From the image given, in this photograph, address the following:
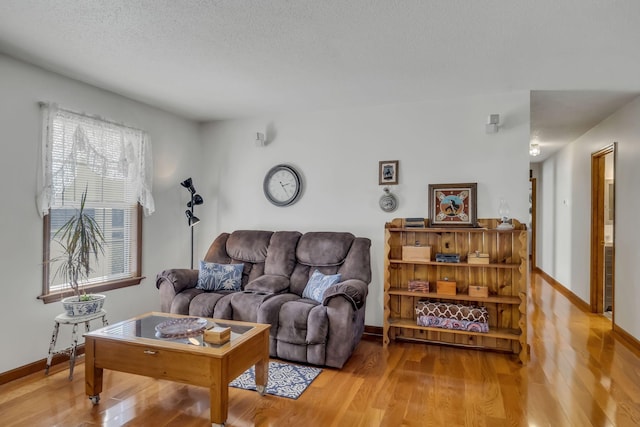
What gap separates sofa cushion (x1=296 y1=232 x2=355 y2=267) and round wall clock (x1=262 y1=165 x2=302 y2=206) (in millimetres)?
646

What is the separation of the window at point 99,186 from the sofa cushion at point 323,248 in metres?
1.64

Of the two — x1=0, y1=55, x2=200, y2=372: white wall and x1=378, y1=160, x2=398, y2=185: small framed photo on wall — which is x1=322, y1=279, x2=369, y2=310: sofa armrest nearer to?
x1=378, y1=160, x2=398, y2=185: small framed photo on wall

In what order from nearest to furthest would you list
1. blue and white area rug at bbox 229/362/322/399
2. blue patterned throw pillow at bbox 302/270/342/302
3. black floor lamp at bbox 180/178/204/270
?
blue and white area rug at bbox 229/362/322/399 → blue patterned throw pillow at bbox 302/270/342/302 → black floor lamp at bbox 180/178/204/270

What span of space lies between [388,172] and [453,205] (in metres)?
0.72

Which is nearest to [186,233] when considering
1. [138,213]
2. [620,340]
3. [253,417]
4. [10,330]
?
[138,213]

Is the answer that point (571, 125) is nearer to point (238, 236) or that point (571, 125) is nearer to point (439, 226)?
point (439, 226)

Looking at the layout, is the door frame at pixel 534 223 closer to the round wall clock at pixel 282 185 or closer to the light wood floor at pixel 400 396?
the light wood floor at pixel 400 396

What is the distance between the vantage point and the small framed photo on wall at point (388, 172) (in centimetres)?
388

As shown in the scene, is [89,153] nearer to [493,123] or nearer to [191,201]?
[191,201]

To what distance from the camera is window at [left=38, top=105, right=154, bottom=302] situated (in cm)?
302

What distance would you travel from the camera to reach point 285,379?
2768 millimetres

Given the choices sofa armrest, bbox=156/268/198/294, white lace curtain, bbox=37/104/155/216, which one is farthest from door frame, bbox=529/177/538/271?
white lace curtain, bbox=37/104/155/216

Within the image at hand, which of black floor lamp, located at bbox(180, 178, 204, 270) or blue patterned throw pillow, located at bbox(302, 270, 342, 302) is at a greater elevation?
black floor lamp, located at bbox(180, 178, 204, 270)

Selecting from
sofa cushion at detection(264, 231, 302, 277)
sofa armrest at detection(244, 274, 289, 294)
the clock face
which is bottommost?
sofa armrest at detection(244, 274, 289, 294)
